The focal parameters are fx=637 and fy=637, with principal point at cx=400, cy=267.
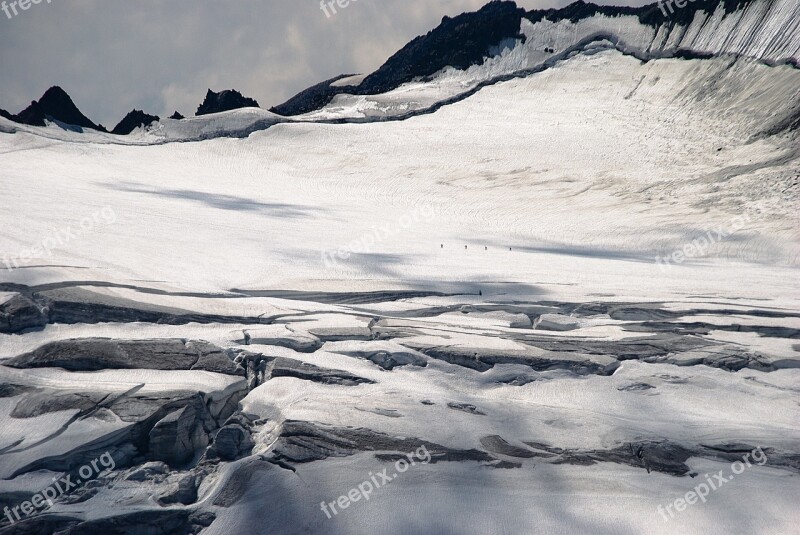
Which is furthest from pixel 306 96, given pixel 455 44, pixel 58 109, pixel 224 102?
pixel 58 109

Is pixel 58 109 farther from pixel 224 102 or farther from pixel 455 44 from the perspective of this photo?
pixel 455 44

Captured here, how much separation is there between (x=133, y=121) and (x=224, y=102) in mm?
7449

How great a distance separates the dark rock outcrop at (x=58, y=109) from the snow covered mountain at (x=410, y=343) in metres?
9.33

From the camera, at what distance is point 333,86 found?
57281mm

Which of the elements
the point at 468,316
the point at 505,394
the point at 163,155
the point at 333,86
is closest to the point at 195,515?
the point at 505,394

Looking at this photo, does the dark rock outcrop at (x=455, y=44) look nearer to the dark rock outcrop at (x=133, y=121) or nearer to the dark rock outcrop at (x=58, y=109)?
the dark rock outcrop at (x=133, y=121)

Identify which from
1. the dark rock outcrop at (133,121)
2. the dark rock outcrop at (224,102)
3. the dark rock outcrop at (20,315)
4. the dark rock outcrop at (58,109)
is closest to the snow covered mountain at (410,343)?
the dark rock outcrop at (20,315)

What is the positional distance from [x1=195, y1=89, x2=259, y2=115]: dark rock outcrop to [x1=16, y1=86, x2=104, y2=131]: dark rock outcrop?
26.4 ft

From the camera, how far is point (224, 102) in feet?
141

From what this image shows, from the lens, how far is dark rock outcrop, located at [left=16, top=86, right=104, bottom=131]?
111ft

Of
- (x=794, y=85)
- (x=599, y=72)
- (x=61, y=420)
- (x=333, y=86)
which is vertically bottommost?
(x=61, y=420)

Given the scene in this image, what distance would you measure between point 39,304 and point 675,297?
11523mm

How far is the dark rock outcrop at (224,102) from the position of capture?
42844 millimetres

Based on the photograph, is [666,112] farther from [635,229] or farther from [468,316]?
[468,316]
